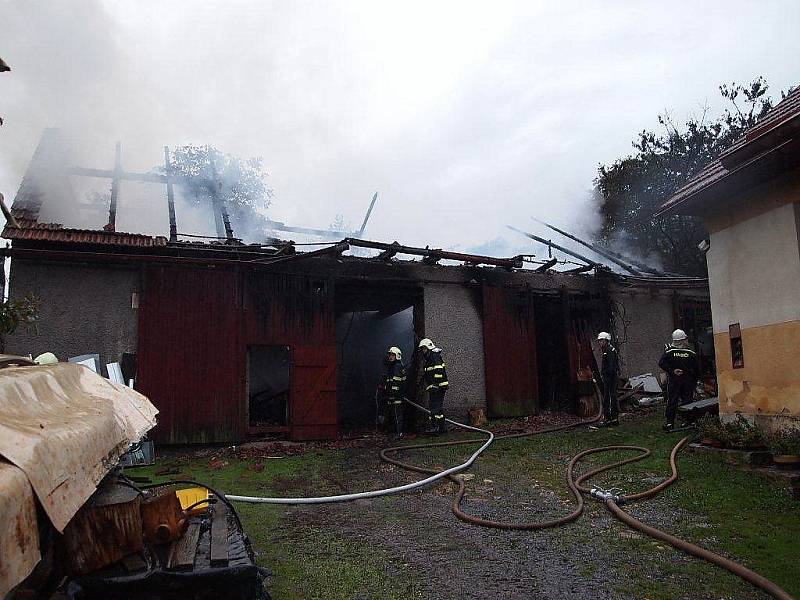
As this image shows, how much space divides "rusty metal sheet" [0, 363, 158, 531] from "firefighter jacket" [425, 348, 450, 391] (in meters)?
7.04

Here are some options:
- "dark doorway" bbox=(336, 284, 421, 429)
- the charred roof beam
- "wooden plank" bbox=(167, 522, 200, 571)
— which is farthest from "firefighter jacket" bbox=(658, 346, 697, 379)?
"wooden plank" bbox=(167, 522, 200, 571)

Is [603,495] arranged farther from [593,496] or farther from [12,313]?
[12,313]

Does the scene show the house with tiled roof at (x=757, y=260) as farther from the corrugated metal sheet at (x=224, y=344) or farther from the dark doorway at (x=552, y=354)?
the corrugated metal sheet at (x=224, y=344)

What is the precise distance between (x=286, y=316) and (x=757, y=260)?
787 centimetres

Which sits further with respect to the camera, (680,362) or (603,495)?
(680,362)

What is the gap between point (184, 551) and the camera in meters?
3.16

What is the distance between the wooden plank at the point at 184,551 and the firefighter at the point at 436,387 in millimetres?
7111

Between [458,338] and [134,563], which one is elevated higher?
[458,338]

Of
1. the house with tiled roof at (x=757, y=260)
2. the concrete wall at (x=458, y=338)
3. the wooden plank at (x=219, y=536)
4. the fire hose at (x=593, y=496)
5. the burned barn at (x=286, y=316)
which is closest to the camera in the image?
the wooden plank at (x=219, y=536)

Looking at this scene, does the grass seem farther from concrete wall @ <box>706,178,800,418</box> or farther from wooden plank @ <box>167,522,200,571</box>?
concrete wall @ <box>706,178,800,418</box>

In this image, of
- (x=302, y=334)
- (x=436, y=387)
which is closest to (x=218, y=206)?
(x=302, y=334)

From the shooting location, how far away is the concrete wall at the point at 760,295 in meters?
6.54

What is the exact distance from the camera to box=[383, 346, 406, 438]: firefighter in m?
10.8

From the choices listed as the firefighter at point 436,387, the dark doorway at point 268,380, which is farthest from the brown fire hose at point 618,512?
the dark doorway at point 268,380
